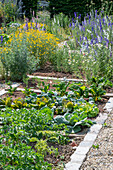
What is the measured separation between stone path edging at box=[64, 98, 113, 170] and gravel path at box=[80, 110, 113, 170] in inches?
1.9

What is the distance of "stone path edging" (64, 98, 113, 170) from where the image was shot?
3150mm

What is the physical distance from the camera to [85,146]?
3.56 metres

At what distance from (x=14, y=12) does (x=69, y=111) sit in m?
8.85

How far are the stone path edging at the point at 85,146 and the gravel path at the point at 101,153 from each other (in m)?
0.05

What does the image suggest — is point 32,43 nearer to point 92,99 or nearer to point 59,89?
point 59,89

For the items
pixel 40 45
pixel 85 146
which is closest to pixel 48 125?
pixel 85 146

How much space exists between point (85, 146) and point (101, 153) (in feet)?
0.85

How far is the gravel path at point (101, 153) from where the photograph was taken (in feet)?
10.2

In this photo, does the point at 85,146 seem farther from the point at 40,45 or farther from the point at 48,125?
the point at 40,45

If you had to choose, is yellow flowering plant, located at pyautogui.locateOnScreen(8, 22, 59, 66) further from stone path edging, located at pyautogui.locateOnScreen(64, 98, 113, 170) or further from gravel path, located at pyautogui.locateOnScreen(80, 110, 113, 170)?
gravel path, located at pyautogui.locateOnScreen(80, 110, 113, 170)

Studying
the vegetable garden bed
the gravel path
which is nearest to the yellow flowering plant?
the vegetable garden bed

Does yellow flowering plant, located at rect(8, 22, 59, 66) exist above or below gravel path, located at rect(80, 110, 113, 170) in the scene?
above

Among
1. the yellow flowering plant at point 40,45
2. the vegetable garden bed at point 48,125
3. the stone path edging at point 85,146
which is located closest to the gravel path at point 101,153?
the stone path edging at point 85,146

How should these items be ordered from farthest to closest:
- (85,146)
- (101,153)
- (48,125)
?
(48,125) → (85,146) → (101,153)
